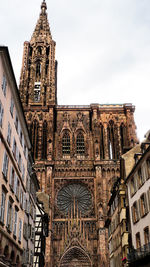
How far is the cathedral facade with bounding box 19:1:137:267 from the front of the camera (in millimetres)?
41562

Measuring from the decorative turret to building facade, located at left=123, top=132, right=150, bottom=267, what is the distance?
106ft

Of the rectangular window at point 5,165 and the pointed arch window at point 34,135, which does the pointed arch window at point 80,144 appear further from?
the rectangular window at point 5,165

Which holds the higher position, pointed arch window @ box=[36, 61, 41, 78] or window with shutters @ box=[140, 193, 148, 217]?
pointed arch window @ box=[36, 61, 41, 78]

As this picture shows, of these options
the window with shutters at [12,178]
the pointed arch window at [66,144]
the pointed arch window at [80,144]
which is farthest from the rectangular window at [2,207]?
the pointed arch window at [80,144]

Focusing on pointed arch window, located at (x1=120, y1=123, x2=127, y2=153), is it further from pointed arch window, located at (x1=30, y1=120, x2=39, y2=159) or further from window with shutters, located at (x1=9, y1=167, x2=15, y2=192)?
window with shutters, located at (x1=9, y1=167, x2=15, y2=192)

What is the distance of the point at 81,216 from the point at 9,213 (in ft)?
92.4

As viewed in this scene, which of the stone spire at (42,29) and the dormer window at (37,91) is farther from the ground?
the stone spire at (42,29)

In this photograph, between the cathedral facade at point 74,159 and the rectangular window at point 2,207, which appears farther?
the cathedral facade at point 74,159

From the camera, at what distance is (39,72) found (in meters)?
56.5

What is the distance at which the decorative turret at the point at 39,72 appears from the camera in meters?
52.4

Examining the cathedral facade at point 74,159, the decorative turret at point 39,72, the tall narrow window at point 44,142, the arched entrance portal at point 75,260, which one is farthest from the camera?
the decorative turret at point 39,72

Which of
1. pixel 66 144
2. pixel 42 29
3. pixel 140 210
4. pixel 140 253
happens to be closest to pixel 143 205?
pixel 140 210

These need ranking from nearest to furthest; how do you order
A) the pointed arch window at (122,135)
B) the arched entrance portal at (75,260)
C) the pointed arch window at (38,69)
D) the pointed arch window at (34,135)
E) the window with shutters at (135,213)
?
1. the window with shutters at (135,213)
2. the arched entrance portal at (75,260)
3. the pointed arch window at (34,135)
4. the pointed arch window at (122,135)
5. the pointed arch window at (38,69)

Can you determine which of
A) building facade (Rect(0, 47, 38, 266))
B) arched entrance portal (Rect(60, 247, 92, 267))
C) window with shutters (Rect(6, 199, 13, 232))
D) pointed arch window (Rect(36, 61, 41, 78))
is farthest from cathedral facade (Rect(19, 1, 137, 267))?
window with shutters (Rect(6, 199, 13, 232))
